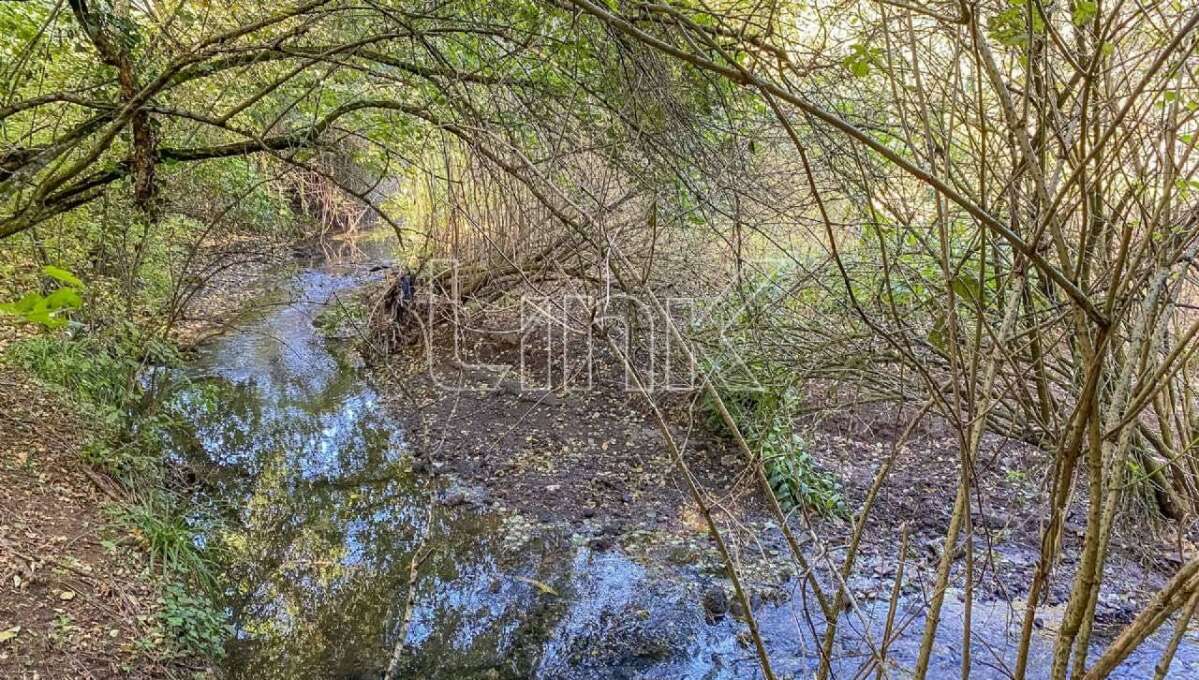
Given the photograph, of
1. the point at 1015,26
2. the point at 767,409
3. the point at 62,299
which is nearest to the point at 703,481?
the point at 767,409

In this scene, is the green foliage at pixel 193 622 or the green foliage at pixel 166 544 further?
the green foliage at pixel 166 544

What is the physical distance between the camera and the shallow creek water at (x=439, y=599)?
3574 mm

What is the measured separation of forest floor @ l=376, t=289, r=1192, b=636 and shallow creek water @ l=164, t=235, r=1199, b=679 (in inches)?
9.8

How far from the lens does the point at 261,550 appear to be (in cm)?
437

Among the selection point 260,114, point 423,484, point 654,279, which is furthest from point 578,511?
point 260,114

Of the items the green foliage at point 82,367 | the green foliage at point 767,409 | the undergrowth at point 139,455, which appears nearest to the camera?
the undergrowth at point 139,455

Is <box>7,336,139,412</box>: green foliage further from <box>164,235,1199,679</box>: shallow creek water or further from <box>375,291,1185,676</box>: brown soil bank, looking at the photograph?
<box>375,291,1185,676</box>: brown soil bank

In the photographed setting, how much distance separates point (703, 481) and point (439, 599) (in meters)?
2.38

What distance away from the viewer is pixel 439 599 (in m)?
4.12

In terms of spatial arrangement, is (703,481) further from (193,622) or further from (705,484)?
(193,622)

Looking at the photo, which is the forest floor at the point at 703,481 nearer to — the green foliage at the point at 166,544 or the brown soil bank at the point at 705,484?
the brown soil bank at the point at 705,484

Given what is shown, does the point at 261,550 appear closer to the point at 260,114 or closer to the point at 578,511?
the point at 578,511

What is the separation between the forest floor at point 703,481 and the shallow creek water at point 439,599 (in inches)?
9.8

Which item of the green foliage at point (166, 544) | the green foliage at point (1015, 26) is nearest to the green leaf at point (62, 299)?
the green foliage at point (1015, 26)
